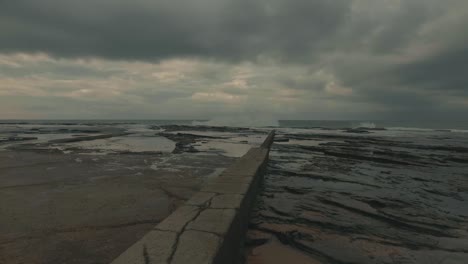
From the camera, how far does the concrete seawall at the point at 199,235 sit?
2.26 metres

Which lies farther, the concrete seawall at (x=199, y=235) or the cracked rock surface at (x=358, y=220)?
the cracked rock surface at (x=358, y=220)

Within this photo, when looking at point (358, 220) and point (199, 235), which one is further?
point (358, 220)

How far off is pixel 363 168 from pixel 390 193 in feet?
13.9

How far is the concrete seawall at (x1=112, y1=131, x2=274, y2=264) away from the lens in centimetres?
226

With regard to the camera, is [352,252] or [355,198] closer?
[352,252]

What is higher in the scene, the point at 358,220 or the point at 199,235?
the point at 199,235

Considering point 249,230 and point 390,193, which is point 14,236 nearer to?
point 249,230

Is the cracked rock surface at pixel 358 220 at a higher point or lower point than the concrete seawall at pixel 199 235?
lower

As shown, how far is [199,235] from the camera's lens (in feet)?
8.80

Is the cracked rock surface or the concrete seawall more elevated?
the concrete seawall

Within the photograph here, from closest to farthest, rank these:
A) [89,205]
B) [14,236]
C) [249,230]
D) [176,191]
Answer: [14,236], [249,230], [89,205], [176,191]

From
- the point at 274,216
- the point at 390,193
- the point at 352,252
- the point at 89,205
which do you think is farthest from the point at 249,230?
the point at 390,193

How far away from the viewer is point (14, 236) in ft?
11.0

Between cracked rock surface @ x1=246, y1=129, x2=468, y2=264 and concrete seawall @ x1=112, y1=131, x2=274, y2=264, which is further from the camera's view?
cracked rock surface @ x1=246, y1=129, x2=468, y2=264
